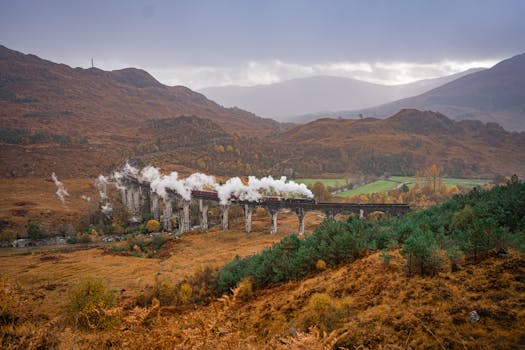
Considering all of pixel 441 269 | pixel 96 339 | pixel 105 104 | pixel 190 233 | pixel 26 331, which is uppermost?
pixel 105 104

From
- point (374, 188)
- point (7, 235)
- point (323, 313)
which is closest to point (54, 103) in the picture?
point (7, 235)

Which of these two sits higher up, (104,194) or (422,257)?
(104,194)

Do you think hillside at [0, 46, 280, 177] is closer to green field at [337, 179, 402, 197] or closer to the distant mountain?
the distant mountain

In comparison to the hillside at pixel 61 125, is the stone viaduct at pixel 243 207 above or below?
below

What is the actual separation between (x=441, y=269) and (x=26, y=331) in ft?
61.6

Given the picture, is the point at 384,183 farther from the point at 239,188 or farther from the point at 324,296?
the point at 324,296

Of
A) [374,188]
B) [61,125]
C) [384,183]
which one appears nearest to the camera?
[374,188]

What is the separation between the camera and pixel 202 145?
130 m

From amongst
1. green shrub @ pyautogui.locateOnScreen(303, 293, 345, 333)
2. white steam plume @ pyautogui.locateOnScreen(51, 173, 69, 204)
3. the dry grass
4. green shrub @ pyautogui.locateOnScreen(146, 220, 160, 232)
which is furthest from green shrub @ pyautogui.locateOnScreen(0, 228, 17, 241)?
green shrub @ pyautogui.locateOnScreen(303, 293, 345, 333)

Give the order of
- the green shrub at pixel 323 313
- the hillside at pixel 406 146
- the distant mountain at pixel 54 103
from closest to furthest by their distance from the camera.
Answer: the green shrub at pixel 323 313 → the hillside at pixel 406 146 → the distant mountain at pixel 54 103

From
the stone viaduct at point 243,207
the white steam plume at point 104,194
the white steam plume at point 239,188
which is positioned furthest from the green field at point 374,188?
the white steam plume at point 104,194

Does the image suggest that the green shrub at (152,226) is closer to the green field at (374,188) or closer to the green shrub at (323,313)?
the green field at (374,188)

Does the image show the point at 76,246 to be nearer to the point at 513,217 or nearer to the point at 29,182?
the point at 29,182

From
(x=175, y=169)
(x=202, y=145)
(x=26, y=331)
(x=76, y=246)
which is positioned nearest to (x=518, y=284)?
(x=26, y=331)
